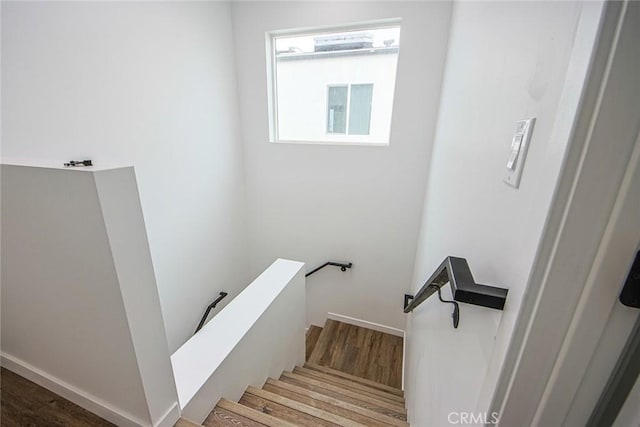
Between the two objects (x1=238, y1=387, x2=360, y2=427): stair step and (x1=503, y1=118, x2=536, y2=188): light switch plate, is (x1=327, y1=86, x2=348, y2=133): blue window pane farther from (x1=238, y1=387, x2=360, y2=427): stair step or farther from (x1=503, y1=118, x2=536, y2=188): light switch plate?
(x1=238, y1=387, x2=360, y2=427): stair step

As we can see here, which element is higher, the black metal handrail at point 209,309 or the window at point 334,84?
the window at point 334,84

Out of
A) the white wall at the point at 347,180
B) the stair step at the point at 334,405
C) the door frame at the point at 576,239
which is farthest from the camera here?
the white wall at the point at 347,180

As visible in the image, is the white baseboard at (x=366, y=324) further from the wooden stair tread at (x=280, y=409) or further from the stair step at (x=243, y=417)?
the stair step at (x=243, y=417)

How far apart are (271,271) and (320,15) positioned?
241cm

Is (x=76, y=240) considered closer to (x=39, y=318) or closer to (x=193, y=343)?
(x=39, y=318)

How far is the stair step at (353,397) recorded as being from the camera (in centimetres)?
181

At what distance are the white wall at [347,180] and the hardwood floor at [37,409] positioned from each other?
2316 mm

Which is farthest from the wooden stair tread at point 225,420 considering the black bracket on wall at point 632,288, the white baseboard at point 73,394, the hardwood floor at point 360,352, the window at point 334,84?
the window at point 334,84

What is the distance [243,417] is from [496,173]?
59.6 inches

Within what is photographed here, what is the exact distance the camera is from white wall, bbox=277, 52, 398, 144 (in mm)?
2600

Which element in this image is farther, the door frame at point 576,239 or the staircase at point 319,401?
the staircase at point 319,401

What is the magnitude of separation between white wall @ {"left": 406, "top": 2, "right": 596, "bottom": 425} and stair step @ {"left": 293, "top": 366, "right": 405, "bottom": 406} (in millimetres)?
943

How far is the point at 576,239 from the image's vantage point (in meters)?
0.39

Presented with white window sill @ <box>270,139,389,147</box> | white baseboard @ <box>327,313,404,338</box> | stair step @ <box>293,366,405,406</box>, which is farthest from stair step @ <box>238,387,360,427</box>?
white window sill @ <box>270,139,389,147</box>
